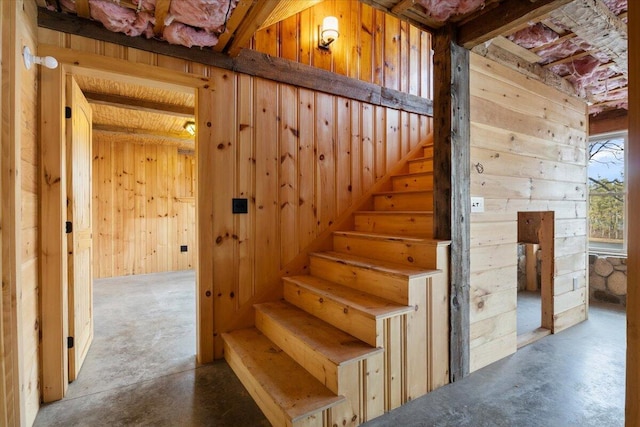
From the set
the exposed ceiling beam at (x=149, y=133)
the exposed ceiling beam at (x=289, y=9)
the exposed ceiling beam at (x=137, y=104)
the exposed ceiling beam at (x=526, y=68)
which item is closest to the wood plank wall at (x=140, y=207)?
the exposed ceiling beam at (x=149, y=133)

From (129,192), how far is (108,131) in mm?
1160

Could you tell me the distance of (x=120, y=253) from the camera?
523cm

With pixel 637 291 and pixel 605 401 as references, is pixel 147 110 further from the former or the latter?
pixel 605 401

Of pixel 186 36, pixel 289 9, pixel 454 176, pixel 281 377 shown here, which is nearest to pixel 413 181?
pixel 454 176

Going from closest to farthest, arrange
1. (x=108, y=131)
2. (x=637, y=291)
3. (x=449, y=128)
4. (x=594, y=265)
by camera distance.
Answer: (x=637, y=291) → (x=449, y=128) → (x=594, y=265) → (x=108, y=131)

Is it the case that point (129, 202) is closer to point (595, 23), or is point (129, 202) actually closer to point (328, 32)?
point (328, 32)

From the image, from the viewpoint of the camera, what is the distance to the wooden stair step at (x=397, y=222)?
91.4 inches

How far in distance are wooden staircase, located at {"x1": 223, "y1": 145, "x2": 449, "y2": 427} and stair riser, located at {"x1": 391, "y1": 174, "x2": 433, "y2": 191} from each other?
40 centimetres

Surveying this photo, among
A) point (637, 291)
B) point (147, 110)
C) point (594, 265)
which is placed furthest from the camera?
point (594, 265)

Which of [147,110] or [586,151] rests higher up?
[147,110]

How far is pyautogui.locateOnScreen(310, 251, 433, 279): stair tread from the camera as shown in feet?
6.15

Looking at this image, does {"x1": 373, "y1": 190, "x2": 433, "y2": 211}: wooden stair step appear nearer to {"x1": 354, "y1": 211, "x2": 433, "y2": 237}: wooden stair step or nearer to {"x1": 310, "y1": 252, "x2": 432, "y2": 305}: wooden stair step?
{"x1": 354, "y1": 211, "x2": 433, "y2": 237}: wooden stair step

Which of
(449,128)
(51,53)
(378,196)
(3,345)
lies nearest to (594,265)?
(378,196)

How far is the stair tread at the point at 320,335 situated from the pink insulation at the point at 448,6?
2.07 meters
